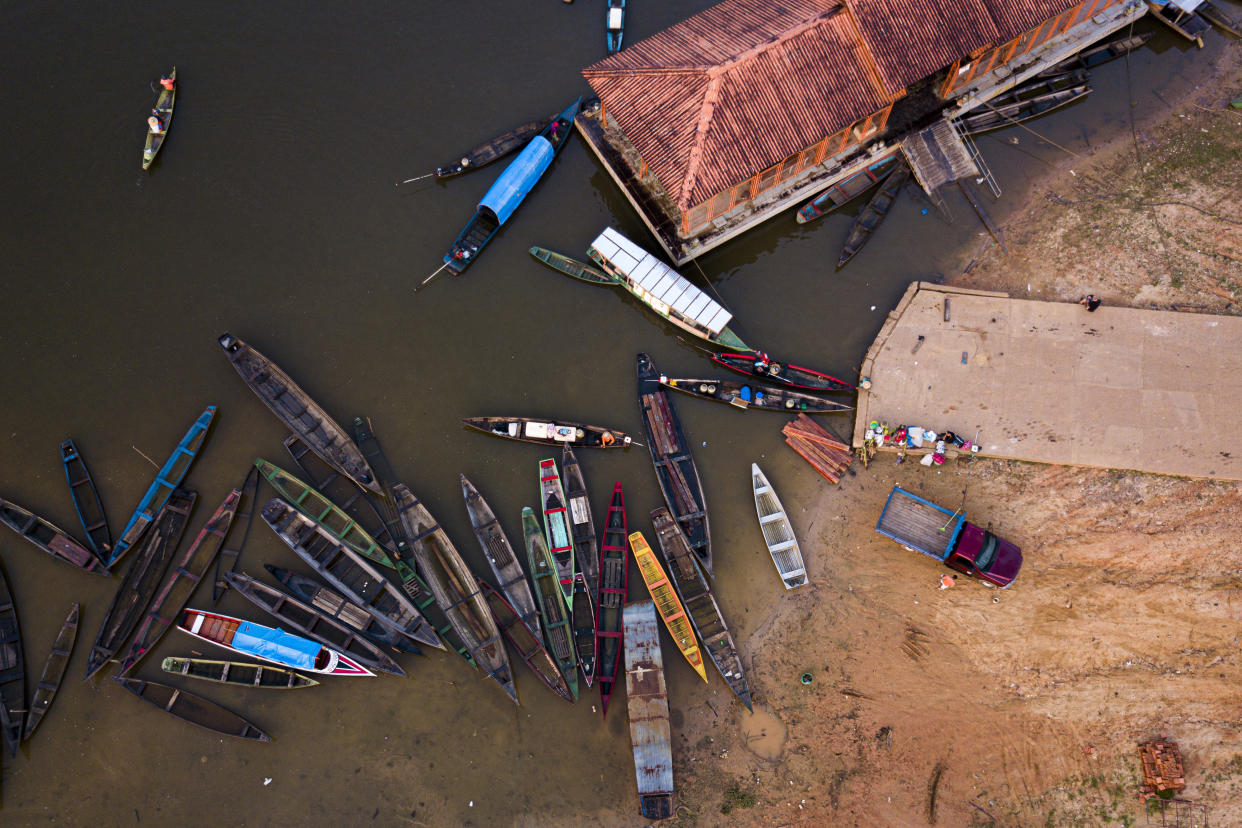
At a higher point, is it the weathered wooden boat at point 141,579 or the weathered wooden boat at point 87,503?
the weathered wooden boat at point 87,503

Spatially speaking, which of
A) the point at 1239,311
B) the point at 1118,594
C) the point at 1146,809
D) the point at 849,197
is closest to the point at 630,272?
the point at 849,197

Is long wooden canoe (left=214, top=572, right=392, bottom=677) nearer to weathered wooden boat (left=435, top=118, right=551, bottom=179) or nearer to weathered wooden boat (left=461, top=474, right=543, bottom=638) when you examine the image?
weathered wooden boat (left=461, top=474, right=543, bottom=638)

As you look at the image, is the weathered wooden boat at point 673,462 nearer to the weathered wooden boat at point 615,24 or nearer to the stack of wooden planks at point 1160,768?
the weathered wooden boat at point 615,24

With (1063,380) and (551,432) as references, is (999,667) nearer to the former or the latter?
(1063,380)

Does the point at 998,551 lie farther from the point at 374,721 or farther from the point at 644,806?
the point at 374,721

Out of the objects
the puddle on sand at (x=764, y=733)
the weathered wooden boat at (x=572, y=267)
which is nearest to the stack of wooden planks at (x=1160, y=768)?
the puddle on sand at (x=764, y=733)
